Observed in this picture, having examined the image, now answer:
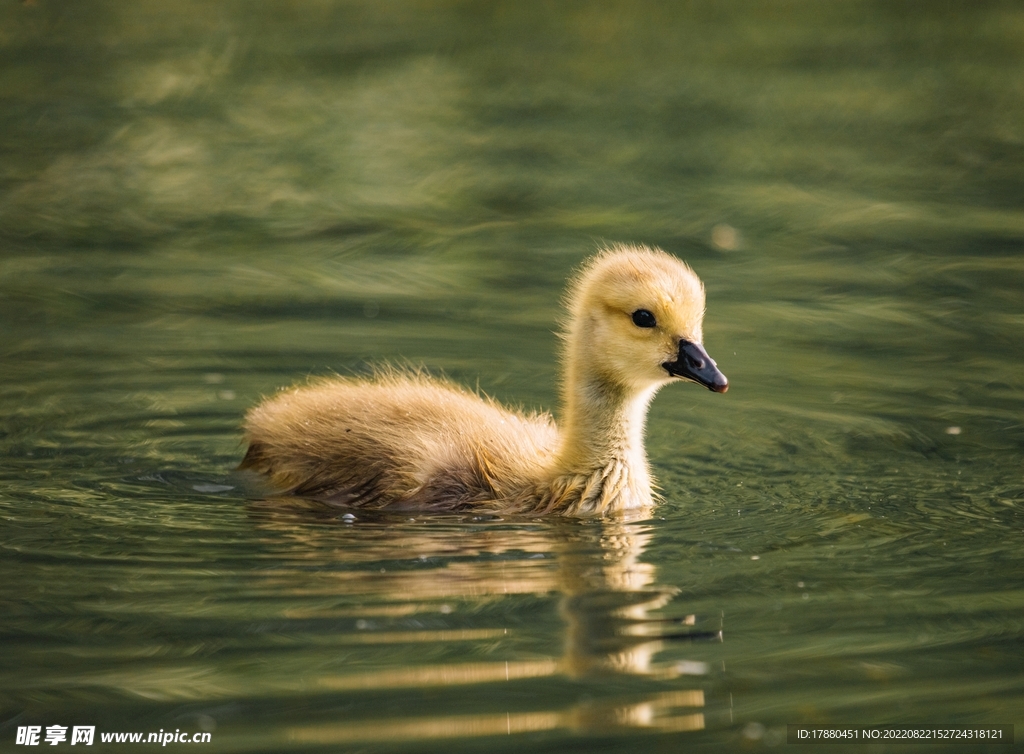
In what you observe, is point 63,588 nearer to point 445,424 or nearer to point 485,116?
point 445,424

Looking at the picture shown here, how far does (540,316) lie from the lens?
959 cm

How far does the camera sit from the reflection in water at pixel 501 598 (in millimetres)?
4887

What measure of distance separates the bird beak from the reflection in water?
2.07ft

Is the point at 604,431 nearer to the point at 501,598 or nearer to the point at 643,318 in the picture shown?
the point at 643,318

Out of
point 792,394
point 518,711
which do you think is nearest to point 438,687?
point 518,711

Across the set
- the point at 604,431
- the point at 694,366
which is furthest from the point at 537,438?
the point at 694,366

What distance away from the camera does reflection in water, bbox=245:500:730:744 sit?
16.0 ft

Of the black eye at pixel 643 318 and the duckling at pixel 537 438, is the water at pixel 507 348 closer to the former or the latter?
the duckling at pixel 537 438

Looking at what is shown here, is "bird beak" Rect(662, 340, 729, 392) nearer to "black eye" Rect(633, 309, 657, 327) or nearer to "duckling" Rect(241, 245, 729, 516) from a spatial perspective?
"duckling" Rect(241, 245, 729, 516)

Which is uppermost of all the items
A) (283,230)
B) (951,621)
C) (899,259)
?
(283,230)

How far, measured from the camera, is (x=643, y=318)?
7.00 m

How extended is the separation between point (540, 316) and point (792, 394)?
1696mm

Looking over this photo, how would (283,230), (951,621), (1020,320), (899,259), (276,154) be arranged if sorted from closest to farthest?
(951,621)
(1020,320)
(899,259)
(283,230)
(276,154)

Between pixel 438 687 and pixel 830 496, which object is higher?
pixel 830 496
